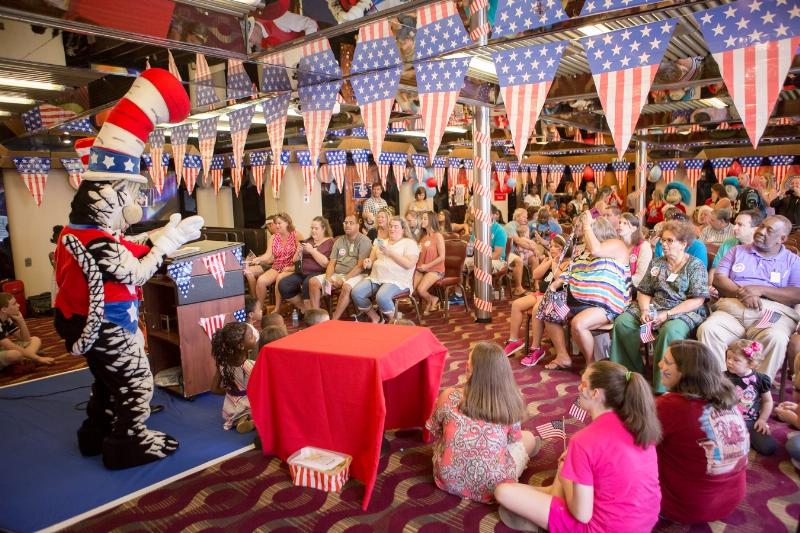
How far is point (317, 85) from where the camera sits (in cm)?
534

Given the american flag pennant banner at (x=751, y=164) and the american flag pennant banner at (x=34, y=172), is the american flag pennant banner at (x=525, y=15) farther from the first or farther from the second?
the american flag pennant banner at (x=751, y=164)

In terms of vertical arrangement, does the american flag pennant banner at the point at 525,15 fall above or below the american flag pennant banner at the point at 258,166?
above

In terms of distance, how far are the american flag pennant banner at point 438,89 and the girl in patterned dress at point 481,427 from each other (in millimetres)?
2255

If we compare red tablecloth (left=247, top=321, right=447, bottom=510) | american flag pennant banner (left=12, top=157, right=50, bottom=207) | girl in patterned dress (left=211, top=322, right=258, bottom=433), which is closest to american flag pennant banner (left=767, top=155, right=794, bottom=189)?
red tablecloth (left=247, top=321, right=447, bottom=510)

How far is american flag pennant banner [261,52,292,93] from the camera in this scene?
5127 millimetres

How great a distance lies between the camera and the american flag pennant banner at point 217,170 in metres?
13.1

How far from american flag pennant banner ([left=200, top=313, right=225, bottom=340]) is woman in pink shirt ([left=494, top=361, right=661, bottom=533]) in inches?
124

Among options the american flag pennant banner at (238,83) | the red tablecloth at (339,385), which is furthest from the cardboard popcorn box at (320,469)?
the american flag pennant banner at (238,83)

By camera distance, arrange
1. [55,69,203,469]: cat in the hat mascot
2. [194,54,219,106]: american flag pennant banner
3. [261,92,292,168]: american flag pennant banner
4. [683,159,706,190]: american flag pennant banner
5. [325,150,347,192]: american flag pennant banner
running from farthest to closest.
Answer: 1. [683,159,706,190]: american flag pennant banner
2. [325,150,347,192]: american flag pennant banner
3. [194,54,219,106]: american flag pennant banner
4. [261,92,292,168]: american flag pennant banner
5. [55,69,203,469]: cat in the hat mascot

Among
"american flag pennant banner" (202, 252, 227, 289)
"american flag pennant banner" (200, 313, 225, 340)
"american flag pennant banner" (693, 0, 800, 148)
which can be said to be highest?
"american flag pennant banner" (693, 0, 800, 148)

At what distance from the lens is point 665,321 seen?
4.09 m

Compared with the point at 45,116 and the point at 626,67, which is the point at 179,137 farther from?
the point at 626,67

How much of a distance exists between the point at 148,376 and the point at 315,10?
3.30 m

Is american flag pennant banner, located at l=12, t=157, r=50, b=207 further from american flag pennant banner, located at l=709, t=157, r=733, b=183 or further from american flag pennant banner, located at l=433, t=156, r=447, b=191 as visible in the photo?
american flag pennant banner, located at l=709, t=157, r=733, b=183
